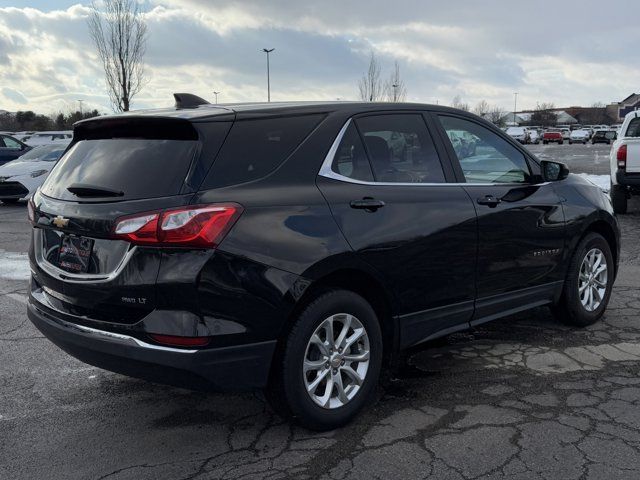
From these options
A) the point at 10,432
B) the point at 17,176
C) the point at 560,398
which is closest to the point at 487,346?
the point at 560,398

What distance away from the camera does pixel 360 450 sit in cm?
321

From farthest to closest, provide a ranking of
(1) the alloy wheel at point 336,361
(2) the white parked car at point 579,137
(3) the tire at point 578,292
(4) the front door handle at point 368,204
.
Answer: (2) the white parked car at point 579,137
(3) the tire at point 578,292
(4) the front door handle at point 368,204
(1) the alloy wheel at point 336,361

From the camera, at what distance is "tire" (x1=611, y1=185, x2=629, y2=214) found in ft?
38.9

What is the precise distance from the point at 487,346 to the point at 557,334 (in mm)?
666

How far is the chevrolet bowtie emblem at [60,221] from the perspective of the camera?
3.26m

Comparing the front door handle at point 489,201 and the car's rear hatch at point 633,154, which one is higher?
the car's rear hatch at point 633,154

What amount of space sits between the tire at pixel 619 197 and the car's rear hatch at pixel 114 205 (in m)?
10.5

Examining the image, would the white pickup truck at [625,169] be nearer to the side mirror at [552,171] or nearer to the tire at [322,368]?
the side mirror at [552,171]

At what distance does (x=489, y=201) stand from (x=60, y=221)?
2.59m

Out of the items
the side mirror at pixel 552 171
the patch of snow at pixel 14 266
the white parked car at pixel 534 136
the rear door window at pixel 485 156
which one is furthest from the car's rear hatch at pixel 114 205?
the white parked car at pixel 534 136

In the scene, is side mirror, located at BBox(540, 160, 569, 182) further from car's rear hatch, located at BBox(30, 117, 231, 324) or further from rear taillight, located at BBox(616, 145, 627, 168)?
rear taillight, located at BBox(616, 145, 627, 168)

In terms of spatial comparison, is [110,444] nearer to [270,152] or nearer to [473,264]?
[270,152]

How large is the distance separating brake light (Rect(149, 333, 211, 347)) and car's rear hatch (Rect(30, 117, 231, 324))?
0.50ft

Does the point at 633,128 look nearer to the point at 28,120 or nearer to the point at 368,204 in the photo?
the point at 368,204
